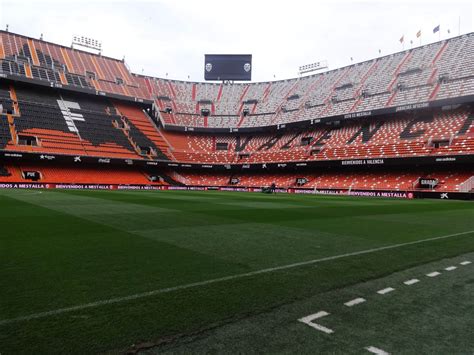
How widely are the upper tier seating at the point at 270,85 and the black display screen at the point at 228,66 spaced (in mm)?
2188

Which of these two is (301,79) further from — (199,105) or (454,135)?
(454,135)

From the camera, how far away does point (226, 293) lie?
14.6 ft

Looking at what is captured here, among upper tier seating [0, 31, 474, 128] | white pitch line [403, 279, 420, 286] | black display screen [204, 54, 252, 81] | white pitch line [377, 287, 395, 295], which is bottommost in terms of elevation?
white pitch line [403, 279, 420, 286]

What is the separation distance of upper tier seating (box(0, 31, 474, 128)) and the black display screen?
2.19 metres

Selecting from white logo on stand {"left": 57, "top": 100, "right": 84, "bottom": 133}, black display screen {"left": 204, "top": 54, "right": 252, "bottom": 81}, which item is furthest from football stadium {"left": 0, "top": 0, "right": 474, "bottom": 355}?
black display screen {"left": 204, "top": 54, "right": 252, "bottom": 81}

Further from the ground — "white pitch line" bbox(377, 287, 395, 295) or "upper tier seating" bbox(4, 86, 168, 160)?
"upper tier seating" bbox(4, 86, 168, 160)

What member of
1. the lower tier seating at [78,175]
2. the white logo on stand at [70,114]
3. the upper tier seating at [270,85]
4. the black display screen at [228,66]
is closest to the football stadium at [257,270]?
the lower tier seating at [78,175]

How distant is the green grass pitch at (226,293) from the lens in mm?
3148

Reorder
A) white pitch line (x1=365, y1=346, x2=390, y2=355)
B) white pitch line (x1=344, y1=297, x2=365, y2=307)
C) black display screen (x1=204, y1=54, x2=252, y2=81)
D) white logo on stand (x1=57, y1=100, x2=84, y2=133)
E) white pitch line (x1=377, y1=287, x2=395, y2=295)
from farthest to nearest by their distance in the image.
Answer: black display screen (x1=204, y1=54, x2=252, y2=81), white logo on stand (x1=57, y1=100, x2=84, y2=133), white pitch line (x1=377, y1=287, x2=395, y2=295), white pitch line (x1=344, y1=297, x2=365, y2=307), white pitch line (x1=365, y1=346, x2=390, y2=355)

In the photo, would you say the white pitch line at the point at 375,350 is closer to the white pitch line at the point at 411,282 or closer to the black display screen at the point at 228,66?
the white pitch line at the point at 411,282

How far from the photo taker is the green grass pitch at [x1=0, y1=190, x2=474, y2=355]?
10.3 ft

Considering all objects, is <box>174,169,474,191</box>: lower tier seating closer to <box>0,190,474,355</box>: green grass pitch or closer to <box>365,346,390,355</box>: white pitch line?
<box>0,190,474,355</box>: green grass pitch

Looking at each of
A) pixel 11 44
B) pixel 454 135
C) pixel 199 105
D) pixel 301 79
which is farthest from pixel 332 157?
pixel 11 44

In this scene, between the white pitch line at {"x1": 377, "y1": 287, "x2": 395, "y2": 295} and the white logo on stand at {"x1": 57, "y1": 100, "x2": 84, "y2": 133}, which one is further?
the white logo on stand at {"x1": 57, "y1": 100, "x2": 84, "y2": 133}
